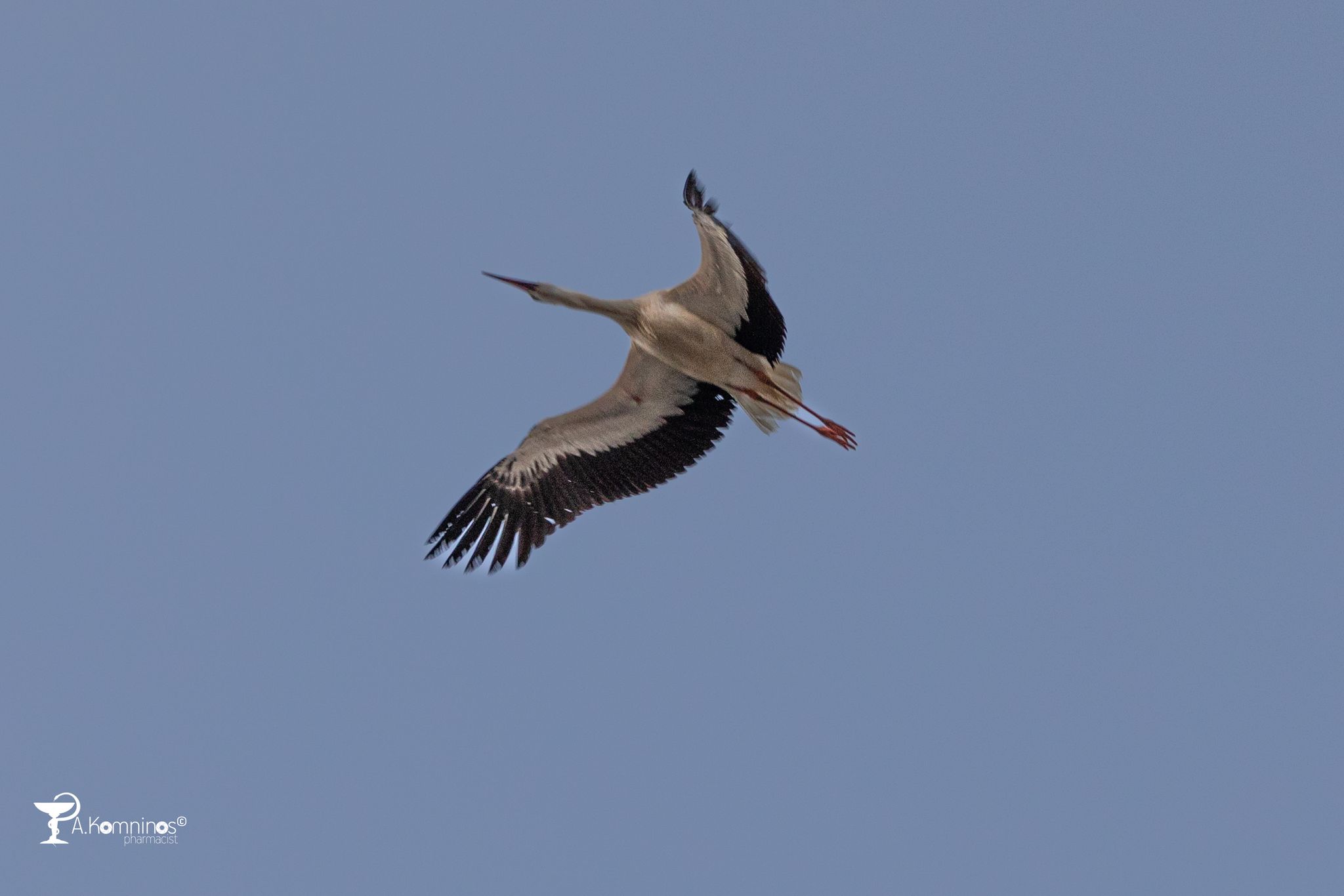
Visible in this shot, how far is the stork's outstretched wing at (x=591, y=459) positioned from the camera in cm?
1344

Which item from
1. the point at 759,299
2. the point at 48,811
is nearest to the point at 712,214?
the point at 759,299

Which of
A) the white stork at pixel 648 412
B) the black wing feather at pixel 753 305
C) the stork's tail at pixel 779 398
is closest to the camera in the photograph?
the black wing feather at pixel 753 305

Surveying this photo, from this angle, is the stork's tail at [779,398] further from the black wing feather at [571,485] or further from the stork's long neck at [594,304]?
the stork's long neck at [594,304]

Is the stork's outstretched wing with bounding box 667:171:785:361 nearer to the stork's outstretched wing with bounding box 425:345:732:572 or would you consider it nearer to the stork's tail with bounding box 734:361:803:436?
the stork's tail with bounding box 734:361:803:436

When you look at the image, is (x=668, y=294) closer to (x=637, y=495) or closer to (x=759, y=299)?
(x=759, y=299)

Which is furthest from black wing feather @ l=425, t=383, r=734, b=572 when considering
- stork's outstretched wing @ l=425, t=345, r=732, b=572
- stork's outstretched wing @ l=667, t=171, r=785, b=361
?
stork's outstretched wing @ l=667, t=171, r=785, b=361

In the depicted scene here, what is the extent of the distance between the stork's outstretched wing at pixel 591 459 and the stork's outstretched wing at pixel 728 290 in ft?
2.49

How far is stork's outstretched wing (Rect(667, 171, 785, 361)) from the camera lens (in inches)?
472

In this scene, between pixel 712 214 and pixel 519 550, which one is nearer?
pixel 712 214

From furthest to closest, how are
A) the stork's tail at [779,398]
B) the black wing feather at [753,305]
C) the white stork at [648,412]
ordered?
the stork's tail at [779,398] → the white stork at [648,412] → the black wing feather at [753,305]

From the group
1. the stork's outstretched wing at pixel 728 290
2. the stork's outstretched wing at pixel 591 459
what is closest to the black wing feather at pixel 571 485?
the stork's outstretched wing at pixel 591 459

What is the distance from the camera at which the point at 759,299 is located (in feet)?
41.9

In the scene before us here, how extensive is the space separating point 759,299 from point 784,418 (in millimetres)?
1240

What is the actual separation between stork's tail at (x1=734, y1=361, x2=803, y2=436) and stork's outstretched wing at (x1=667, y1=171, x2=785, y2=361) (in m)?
0.13
